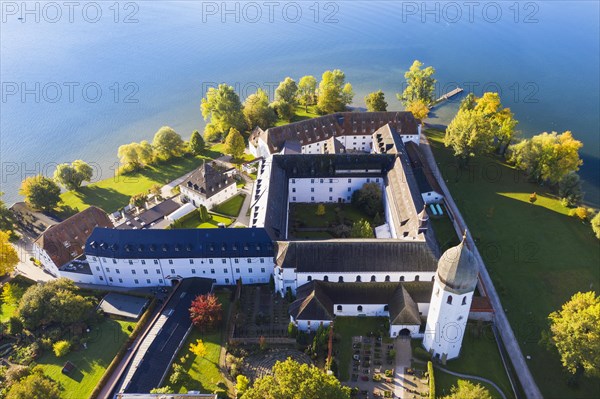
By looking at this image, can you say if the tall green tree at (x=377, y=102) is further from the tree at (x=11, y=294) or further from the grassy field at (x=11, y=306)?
the tree at (x=11, y=294)

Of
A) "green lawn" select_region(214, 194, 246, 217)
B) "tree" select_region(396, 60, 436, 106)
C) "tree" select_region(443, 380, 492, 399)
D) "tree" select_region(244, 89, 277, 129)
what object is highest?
"tree" select_region(396, 60, 436, 106)

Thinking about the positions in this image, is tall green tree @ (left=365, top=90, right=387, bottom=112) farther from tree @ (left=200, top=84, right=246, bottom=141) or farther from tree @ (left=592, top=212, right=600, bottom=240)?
tree @ (left=592, top=212, right=600, bottom=240)

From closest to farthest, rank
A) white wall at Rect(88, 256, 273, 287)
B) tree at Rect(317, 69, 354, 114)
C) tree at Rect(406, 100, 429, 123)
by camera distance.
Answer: white wall at Rect(88, 256, 273, 287) < tree at Rect(406, 100, 429, 123) < tree at Rect(317, 69, 354, 114)

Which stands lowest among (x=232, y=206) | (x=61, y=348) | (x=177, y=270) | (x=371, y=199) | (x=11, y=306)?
(x=11, y=306)

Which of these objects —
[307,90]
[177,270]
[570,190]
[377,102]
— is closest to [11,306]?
[177,270]

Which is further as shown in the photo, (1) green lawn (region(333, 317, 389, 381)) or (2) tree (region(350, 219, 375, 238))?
(2) tree (region(350, 219, 375, 238))

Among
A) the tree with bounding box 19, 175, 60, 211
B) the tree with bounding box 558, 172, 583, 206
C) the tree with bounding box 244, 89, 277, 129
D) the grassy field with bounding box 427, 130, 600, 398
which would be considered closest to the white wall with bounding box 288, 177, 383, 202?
the grassy field with bounding box 427, 130, 600, 398

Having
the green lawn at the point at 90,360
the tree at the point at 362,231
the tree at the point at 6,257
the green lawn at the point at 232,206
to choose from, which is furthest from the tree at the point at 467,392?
the tree at the point at 6,257

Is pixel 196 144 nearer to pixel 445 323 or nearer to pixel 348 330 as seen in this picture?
pixel 348 330
